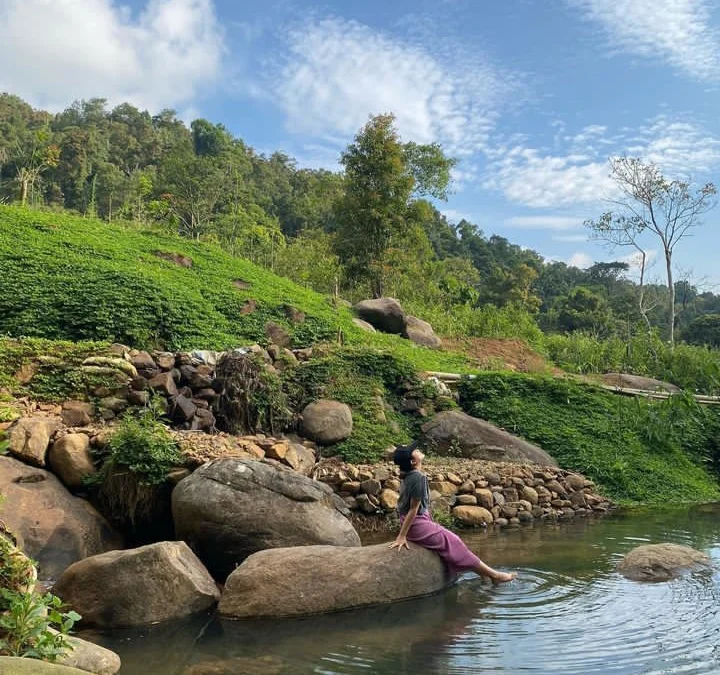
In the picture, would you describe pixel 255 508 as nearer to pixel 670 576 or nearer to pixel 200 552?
pixel 200 552

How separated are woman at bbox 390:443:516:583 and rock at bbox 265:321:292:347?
28.0 ft

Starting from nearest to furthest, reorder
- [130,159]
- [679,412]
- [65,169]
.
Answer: [679,412] < [65,169] < [130,159]

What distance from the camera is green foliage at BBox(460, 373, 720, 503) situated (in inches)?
521

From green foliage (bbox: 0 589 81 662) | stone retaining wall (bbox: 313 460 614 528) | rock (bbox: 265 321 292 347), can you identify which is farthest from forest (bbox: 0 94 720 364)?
green foliage (bbox: 0 589 81 662)

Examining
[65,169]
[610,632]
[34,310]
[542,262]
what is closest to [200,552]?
[610,632]

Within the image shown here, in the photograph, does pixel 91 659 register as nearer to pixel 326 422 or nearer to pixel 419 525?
pixel 419 525

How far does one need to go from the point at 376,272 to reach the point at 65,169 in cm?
2816

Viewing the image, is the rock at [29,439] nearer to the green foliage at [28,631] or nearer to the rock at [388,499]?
the green foliage at [28,631]

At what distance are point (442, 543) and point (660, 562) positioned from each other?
7.89 feet

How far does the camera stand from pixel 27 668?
3.34 meters

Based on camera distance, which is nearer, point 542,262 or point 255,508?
point 255,508

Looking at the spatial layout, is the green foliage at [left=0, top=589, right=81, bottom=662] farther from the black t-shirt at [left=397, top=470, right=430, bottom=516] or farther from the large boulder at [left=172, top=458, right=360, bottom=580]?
the black t-shirt at [left=397, top=470, right=430, bottom=516]

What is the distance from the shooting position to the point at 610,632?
5.44 metres

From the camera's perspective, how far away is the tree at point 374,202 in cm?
2457
